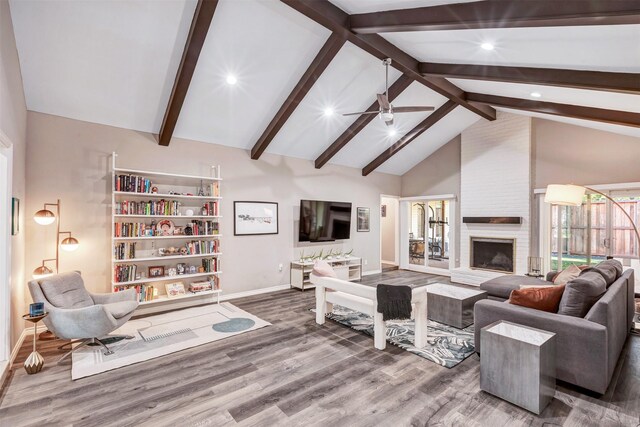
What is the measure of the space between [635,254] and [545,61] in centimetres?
434

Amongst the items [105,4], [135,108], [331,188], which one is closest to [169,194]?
[135,108]

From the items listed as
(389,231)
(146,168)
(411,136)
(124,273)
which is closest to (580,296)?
(411,136)

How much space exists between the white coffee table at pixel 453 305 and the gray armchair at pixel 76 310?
3.92 metres

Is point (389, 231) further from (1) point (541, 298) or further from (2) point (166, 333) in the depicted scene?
(2) point (166, 333)

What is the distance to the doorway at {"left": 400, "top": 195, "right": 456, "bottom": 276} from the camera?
8.52 m

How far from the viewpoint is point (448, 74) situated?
4.57 metres

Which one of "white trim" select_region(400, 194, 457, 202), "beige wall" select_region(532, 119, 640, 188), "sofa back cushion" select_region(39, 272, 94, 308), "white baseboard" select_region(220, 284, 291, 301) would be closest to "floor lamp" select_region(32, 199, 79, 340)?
"sofa back cushion" select_region(39, 272, 94, 308)

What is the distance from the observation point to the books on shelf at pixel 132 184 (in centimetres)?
445

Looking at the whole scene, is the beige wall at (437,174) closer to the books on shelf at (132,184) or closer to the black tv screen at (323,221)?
the black tv screen at (323,221)

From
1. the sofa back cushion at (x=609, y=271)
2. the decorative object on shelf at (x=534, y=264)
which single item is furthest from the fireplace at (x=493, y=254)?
the sofa back cushion at (x=609, y=271)

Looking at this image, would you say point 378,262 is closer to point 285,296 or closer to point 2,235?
point 285,296

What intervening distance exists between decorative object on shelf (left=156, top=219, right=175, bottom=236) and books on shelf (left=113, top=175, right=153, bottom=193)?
540 mm

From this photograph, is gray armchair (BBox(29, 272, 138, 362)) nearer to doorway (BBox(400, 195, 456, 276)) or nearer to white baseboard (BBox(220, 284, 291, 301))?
white baseboard (BBox(220, 284, 291, 301))

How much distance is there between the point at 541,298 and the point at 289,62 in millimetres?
4101
